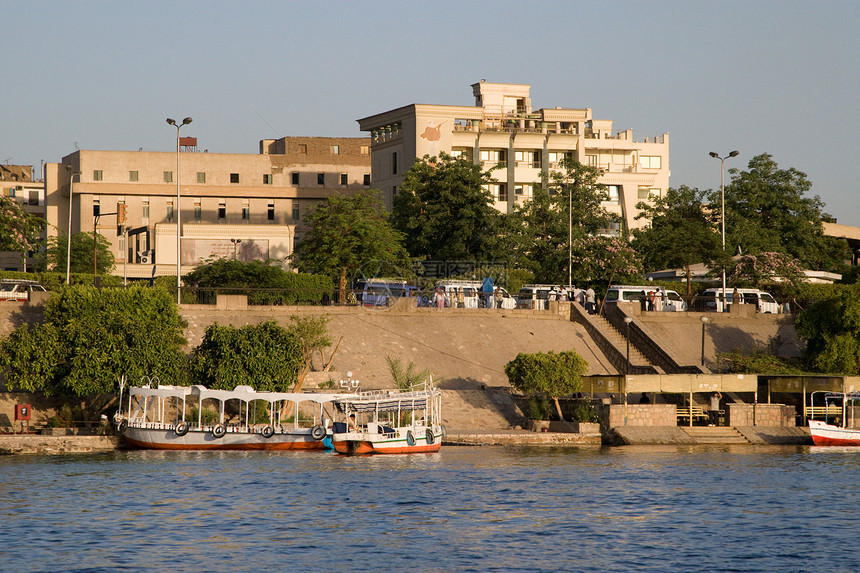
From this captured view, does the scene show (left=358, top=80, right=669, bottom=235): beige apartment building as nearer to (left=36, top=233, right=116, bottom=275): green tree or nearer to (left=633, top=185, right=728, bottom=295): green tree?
(left=633, top=185, right=728, bottom=295): green tree

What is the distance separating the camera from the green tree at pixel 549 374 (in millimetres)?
54062

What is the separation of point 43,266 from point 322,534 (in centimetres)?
6669

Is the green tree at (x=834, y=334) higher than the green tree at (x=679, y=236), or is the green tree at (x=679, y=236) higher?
the green tree at (x=679, y=236)

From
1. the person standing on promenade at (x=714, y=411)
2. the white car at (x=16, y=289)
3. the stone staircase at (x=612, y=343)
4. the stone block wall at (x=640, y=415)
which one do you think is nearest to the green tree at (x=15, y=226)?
the white car at (x=16, y=289)

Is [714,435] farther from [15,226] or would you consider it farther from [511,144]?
[511,144]

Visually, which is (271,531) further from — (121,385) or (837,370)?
(837,370)

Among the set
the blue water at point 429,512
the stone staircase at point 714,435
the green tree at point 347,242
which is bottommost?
the blue water at point 429,512

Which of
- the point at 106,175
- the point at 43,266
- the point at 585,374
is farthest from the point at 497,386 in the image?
the point at 106,175

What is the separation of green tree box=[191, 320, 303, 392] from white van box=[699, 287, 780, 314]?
29.1 metres

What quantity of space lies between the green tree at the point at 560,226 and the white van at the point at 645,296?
5453 millimetres

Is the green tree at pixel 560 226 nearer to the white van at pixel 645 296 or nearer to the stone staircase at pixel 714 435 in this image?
the white van at pixel 645 296

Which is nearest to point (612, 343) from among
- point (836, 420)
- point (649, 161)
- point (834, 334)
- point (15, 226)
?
point (834, 334)

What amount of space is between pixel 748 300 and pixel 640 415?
22.9 m

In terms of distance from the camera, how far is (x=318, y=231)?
76.9 meters
